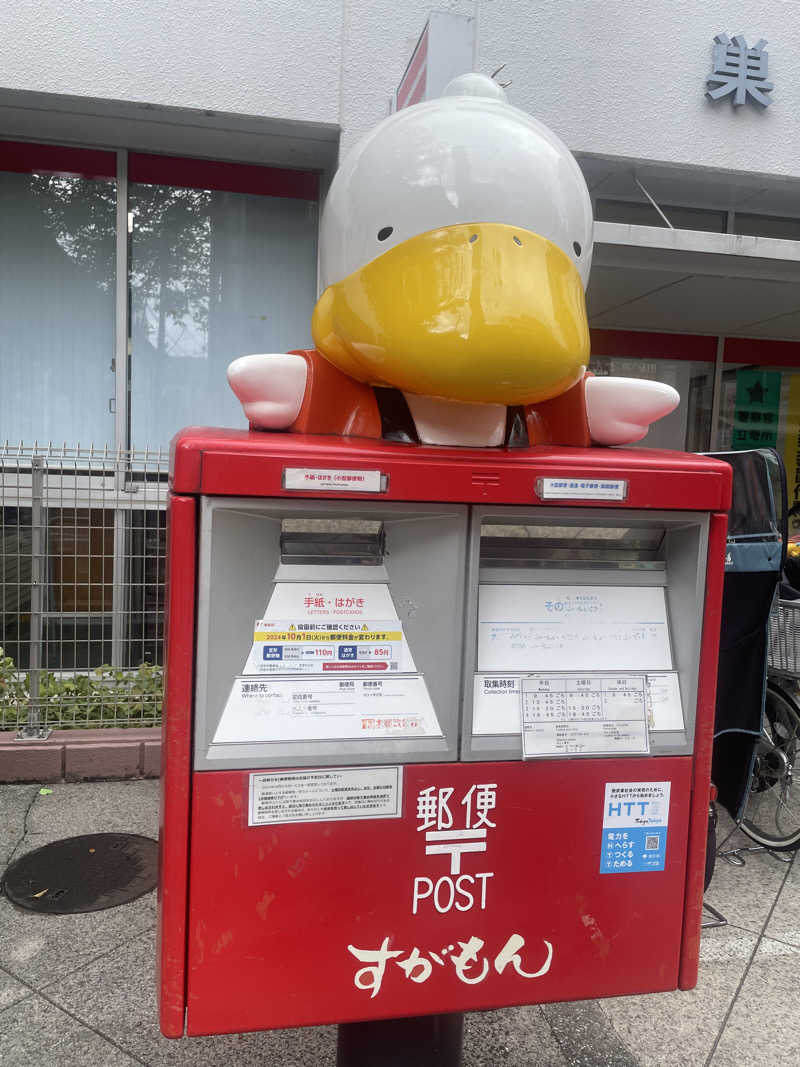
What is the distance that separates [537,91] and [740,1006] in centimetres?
520

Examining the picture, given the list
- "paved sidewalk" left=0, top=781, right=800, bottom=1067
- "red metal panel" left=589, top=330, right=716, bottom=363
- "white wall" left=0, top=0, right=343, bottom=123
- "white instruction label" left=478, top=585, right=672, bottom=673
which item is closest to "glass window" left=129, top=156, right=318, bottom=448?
"white wall" left=0, top=0, right=343, bottom=123

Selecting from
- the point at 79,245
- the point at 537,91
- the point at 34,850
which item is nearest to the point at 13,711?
the point at 34,850

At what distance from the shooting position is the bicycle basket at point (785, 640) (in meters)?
3.65

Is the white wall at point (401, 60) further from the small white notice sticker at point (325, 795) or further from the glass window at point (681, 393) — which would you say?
the small white notice sticker at point (325, 795)

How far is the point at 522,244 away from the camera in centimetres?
158

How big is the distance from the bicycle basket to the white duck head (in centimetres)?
252

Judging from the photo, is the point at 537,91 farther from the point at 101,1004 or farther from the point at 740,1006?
the point at 101,1004

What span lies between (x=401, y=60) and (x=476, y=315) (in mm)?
4328

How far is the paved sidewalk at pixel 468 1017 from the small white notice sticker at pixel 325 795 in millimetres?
1282

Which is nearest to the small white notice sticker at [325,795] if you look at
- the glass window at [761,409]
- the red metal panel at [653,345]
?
the red metal panel at [653,345]

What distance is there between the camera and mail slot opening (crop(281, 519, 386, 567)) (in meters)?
1.62

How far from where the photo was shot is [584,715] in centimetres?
171

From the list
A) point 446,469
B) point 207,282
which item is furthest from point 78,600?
point 446,469

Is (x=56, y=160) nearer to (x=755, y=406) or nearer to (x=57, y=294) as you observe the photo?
(x=57, y=294)
